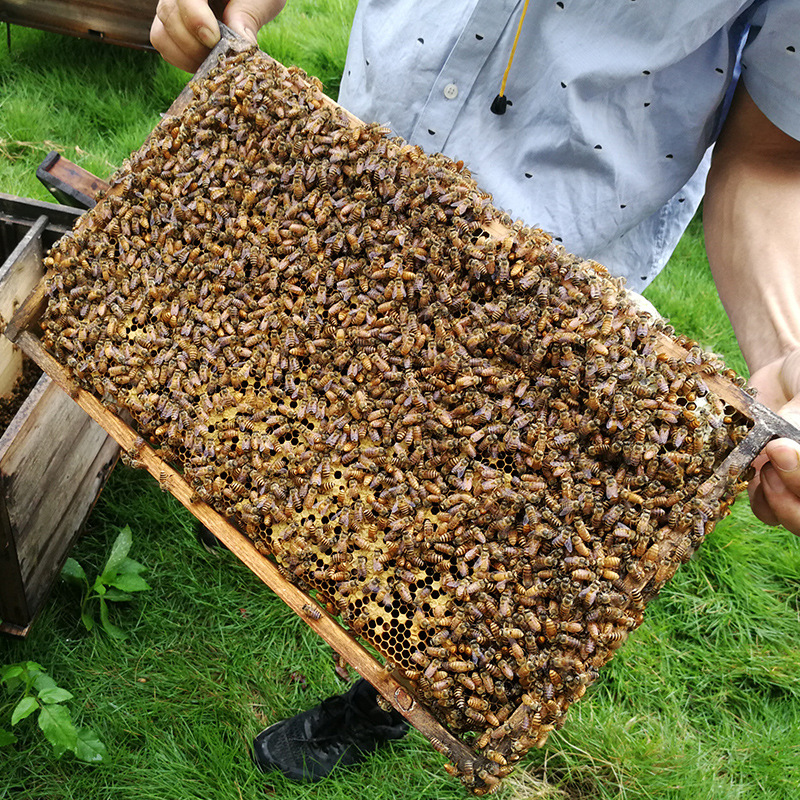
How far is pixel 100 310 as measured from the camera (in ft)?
9.13

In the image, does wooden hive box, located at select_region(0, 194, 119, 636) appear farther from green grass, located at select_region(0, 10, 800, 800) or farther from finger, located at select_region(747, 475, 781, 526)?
finger, located at select_region(747, 475, 781, 526)

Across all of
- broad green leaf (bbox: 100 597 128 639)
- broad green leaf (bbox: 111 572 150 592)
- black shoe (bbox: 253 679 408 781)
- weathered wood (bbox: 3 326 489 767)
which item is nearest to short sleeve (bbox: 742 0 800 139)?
weathered wood (bbox: 3 326 489 767)

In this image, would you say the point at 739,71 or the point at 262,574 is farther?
the point at 739,71

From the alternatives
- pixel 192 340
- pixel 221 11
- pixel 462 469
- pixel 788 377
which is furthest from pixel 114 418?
pixel 788 377

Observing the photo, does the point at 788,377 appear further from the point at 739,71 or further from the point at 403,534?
the point at 403,534

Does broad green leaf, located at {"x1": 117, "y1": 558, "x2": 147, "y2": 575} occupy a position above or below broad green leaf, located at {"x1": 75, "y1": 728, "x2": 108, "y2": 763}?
above

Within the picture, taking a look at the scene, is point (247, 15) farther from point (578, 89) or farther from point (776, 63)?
point (776, 63)

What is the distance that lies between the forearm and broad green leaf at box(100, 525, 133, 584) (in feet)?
12.7

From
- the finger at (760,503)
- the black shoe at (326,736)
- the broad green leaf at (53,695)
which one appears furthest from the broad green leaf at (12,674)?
the finger at (760,503)

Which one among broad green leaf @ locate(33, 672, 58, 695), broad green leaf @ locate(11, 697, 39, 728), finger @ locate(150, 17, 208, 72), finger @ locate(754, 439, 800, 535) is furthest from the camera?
broad green leaf @ locate(33, 672, 58, 695)

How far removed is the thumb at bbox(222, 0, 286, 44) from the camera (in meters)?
3.22

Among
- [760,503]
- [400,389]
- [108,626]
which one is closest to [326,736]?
[108,626]

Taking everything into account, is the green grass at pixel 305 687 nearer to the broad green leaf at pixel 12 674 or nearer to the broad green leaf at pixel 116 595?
the broad green leaf at pixel 116 595

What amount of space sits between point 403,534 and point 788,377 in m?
1.56
